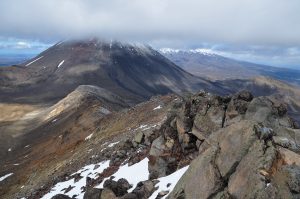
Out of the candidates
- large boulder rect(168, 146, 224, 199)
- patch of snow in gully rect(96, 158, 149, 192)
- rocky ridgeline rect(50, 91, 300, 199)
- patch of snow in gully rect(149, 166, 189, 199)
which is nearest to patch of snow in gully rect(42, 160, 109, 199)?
rocky ridgeline rect(50, 91, 300, 199)

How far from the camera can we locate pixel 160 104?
257 feet

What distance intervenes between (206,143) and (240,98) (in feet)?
27.2

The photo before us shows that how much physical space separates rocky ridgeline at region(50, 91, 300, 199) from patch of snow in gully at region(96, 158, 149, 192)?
2.86 feet

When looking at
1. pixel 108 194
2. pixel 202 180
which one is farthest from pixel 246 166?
pixel 108 194

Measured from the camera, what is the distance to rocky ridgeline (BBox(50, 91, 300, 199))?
19281 mm

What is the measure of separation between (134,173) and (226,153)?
43.8 feet

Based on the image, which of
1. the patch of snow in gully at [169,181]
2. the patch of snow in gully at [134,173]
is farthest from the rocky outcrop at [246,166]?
the patch of snow in gully at [134,173]

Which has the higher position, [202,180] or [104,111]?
[202,180]

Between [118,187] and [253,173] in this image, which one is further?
[118,187]

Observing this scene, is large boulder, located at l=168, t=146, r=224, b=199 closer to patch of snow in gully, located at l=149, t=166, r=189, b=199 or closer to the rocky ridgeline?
the rocky ridgeline

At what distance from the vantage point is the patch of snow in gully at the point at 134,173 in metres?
32.7

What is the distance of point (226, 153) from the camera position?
2252 centimetres

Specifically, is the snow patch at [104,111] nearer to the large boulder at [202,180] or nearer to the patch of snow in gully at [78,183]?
the patch of snow in gully at [78,183]

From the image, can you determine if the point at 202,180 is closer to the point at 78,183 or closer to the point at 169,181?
the point at 169,181
